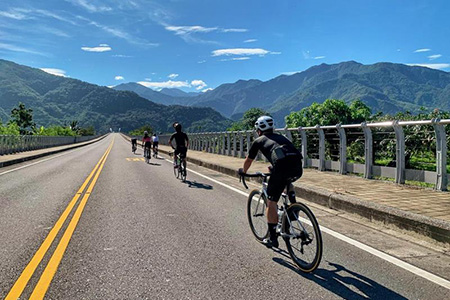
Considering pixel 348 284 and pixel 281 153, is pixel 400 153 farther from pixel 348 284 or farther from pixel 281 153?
pixel 348 284

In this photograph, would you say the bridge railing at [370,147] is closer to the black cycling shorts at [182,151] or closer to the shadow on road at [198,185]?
the shadow on road at [198,185]

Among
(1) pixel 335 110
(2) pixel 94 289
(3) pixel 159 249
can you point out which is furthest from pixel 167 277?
(1) pixel 335 110

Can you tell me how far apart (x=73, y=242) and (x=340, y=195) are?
521cm

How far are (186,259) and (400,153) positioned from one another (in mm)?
6900

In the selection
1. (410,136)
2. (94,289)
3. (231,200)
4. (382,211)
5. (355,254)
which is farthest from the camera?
(410,136)

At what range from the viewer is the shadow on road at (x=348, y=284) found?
3.54m

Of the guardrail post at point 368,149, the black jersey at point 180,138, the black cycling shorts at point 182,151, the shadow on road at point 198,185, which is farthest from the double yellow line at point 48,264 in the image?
the guardrail post at point 368,149

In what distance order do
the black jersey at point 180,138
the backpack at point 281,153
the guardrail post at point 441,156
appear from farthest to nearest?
the black jersey at point 180,138 < the guardrail post at point 441,156 < the backpack at point 281,153

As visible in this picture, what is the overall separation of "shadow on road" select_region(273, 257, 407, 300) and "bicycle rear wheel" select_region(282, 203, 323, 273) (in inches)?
5.0

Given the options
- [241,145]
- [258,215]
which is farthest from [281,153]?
[241,145]

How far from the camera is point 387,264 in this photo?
172 inches

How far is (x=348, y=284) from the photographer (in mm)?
3811

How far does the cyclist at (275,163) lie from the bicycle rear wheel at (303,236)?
0.81ft

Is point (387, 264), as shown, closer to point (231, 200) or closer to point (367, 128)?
point (231, 200)
